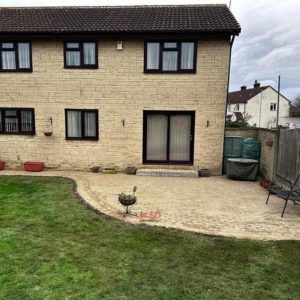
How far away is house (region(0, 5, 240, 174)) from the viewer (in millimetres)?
11867

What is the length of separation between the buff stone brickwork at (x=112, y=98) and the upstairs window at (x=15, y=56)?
0.27 m

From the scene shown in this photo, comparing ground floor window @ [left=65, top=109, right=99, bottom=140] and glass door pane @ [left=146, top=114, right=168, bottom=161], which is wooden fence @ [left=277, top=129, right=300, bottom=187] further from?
ground floor window @ [left=65, top=109, right=99, bottom=140]

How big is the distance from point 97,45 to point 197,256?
9.52 m

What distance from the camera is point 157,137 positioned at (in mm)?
12625

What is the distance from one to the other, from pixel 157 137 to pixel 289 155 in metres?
5.15

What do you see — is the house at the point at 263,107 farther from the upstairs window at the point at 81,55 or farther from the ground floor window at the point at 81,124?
the upstairs window at the point at 81,55

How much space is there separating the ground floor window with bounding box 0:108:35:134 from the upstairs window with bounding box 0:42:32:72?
66.3 inches

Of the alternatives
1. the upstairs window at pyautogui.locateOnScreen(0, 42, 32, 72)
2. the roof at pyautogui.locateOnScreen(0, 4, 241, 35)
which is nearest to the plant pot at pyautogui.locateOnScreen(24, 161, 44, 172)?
the upstairs window at pyautogui.locateOnScreen(0, 42, 32, 72)

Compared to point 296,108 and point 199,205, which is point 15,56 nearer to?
point 199,205

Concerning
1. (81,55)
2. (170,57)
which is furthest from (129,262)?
(81,55)

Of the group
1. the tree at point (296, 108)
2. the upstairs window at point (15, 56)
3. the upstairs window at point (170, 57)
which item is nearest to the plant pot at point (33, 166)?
the upstairs window at point (15, 56)

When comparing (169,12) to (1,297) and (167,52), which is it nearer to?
(167,52)

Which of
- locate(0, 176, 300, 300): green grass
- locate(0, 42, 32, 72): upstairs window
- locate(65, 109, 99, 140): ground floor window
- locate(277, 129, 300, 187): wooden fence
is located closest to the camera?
locate(0, 176, 300, 300): green grass

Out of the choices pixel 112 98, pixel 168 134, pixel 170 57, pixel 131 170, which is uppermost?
pixel 170 57
